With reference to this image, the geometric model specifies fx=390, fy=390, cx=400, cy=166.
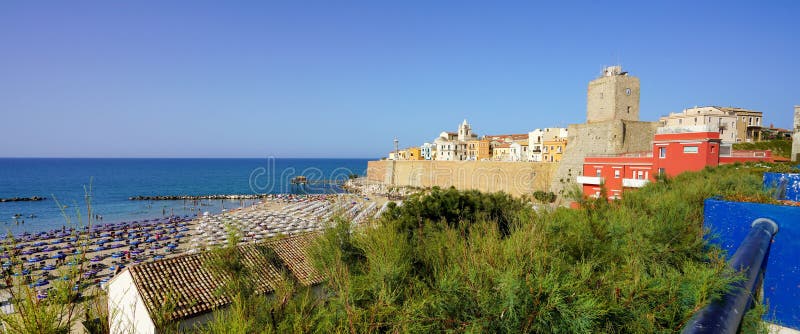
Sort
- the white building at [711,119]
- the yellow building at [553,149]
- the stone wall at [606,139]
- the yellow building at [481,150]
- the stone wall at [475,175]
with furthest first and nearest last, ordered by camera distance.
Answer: the yellow building at [481,150] → the yellow building at [553,149] → the stone wall at [475,175] → the white building at [711,119] → the stone wall at [606,139]

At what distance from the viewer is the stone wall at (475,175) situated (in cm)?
3988

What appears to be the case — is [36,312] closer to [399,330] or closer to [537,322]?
[399,330]

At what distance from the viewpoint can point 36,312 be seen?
210cm

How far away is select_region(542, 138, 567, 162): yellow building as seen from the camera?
142 ft

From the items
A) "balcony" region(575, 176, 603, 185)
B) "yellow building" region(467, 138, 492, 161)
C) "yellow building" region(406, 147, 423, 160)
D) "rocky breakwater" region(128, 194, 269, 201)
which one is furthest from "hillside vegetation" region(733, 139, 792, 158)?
"rocky breakwater" region(128, 194, 269, 201)

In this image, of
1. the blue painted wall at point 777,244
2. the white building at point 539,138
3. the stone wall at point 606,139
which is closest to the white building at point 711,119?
the stone wall at point 606,139

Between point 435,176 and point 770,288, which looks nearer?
point 770,288

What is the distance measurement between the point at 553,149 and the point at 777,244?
41.6 m

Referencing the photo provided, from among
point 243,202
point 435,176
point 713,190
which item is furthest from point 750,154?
point 243,202

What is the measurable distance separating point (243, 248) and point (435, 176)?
43.4 metres

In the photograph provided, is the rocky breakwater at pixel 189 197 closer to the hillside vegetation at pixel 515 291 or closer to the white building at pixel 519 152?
the white building at pixel 519 152

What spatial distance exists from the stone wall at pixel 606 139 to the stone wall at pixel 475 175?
7.85 metres

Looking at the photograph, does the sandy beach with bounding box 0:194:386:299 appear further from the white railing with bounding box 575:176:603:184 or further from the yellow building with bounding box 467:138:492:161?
the yellow building with bounding box 467:138:492:161

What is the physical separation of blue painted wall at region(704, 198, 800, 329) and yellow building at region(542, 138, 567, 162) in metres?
39.7
